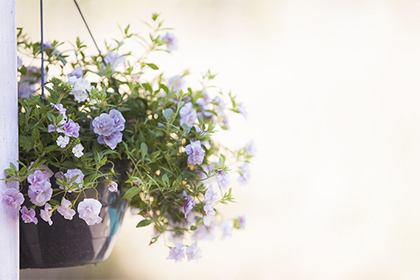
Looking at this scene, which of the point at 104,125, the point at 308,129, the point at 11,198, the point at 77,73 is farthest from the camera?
the point at 308,129

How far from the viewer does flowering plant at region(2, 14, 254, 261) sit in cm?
65

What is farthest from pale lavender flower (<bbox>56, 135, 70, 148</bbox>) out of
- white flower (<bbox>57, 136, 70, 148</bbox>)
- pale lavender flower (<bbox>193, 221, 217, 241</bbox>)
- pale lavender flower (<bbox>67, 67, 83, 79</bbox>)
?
pale lavender flower (<bbox>193, 221, 217, 241</bbox>)

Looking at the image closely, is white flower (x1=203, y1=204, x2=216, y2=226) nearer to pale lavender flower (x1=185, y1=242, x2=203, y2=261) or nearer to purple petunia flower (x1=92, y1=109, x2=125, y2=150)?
pale lavender flower (x1=185, y1=242, x2=203, y2=261)

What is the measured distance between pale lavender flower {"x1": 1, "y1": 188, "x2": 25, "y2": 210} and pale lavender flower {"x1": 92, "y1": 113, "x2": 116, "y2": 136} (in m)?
0.15

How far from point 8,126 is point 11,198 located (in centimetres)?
10

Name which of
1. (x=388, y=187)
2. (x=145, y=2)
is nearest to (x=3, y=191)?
(x=145, y=2)

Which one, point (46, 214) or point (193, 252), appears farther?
point (193, 252)

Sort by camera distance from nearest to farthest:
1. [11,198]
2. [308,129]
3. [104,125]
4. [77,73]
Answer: [11,198], [104,125], [77,73], [308,129]

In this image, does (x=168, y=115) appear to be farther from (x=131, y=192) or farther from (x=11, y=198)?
(x=11, y=198)

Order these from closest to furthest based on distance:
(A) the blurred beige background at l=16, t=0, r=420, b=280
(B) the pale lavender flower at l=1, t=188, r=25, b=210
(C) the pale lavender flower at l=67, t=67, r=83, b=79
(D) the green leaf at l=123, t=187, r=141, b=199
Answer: (B) the pale lavender flower at l=1, t=188, r=25, b=210
(D) the green leaf at l=123, t=187, r=141, b=199
(C) the pale lavender flower at l=67, t=67, r=83, b=79
(A) the blurred beige background at l=16, t=0, r=420, b=280

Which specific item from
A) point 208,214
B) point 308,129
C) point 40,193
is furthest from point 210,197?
point 308,129

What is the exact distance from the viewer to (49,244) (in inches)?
28.3

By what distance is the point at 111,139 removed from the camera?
28.2 inches

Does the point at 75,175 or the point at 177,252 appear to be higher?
the point at 75,175
